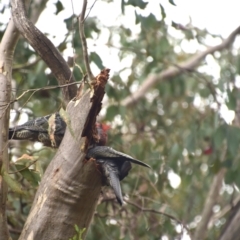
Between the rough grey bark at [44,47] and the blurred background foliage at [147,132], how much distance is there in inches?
10.7

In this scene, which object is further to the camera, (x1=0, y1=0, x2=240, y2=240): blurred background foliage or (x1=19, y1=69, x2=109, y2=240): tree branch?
(x1=0, y1=0, x2=240, y2=240): blurred background foliage

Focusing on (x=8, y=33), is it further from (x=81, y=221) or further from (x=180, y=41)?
(x=180, y=41)

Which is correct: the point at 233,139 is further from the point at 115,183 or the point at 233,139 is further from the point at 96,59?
the point at 115,183

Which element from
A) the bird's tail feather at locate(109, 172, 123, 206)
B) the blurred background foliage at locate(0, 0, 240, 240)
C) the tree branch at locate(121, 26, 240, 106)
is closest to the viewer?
the bird's tail feather at locate(109, 172, 123, 206)

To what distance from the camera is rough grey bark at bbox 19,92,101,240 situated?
1.99m

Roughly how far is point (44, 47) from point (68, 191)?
1.62 feet

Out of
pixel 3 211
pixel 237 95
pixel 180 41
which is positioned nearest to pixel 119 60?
pixel 180 41

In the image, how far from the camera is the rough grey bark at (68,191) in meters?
1.99

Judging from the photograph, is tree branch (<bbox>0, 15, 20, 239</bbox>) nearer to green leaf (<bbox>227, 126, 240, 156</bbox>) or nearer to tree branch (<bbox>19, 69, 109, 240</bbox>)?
tree branch (<bbox>19, 69, 109, 240</bbox>)

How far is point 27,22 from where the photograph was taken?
7.36 feet

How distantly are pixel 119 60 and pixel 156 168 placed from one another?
1.13 metres

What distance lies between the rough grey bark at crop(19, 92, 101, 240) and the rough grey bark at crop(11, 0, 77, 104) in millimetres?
236

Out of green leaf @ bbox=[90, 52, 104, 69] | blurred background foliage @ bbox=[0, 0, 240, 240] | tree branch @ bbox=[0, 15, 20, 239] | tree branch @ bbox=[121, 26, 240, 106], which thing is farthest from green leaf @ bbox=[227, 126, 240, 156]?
tree branch @ bbox=[0, 15, 20, 239]

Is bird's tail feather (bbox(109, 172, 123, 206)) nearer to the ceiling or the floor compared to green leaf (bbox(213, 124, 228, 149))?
nearer to the ceiling
